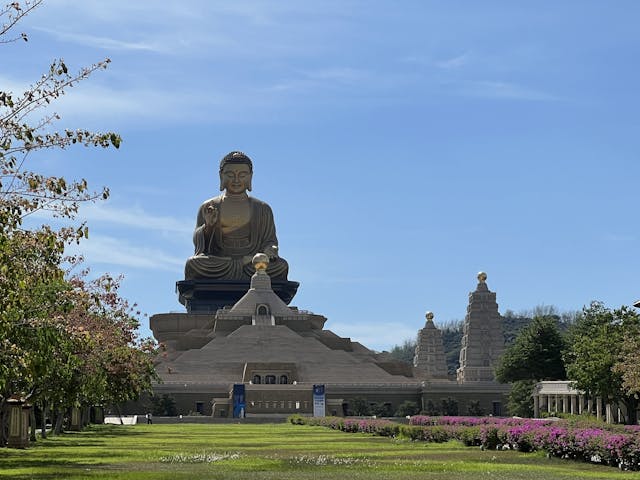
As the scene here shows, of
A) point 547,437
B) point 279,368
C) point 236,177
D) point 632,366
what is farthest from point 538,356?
point 547,437

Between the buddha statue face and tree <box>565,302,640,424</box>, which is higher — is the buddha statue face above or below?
above

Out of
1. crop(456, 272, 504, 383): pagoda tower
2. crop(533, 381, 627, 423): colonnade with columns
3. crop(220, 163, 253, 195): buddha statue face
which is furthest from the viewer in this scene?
crop(220, 163, 253, 195): buddha statue face

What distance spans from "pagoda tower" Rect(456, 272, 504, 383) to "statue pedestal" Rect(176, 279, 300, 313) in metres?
15.6

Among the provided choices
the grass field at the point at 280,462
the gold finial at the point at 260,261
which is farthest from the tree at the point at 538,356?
the grass field at the point at 280,462

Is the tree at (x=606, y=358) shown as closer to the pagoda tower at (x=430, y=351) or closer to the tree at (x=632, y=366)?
the tree at (x=632, y=366)

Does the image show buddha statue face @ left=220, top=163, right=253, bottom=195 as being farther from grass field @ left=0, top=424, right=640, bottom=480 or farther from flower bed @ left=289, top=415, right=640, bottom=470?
grass field @ left=0, top=424, right=640, bottom=480

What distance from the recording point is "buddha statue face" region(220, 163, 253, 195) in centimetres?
9788

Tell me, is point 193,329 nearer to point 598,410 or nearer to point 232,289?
point 232,289

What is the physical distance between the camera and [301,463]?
2438 cm

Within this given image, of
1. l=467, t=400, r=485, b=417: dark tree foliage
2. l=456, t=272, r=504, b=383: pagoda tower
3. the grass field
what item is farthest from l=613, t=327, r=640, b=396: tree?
l=456, t=272, r=504, b=383: pagoda tower

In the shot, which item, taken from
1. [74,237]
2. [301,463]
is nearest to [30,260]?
[74,237]

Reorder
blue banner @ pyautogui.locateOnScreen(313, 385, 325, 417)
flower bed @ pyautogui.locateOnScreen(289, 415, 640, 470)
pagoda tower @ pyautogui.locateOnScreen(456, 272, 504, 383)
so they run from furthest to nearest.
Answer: pagoda tower @ pyautogui.locateOnScreen(456, 272, 504, 383) → blue banner @ pyautogui.locateOnScreen(313, 385, 325, 417) → flower bed @ pyautogui.locateOnScreen(289, 415, 640, 470)

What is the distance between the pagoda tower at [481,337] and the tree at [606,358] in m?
34.9

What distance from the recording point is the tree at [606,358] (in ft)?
163
